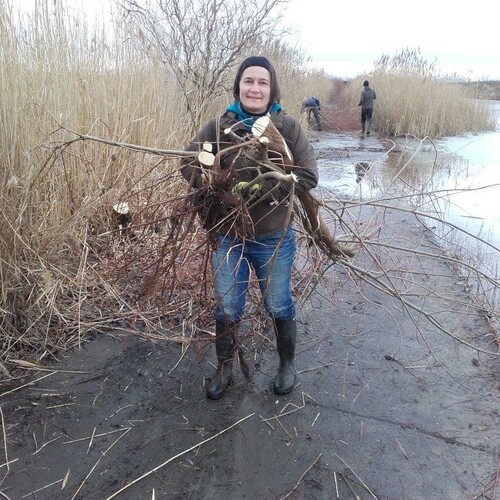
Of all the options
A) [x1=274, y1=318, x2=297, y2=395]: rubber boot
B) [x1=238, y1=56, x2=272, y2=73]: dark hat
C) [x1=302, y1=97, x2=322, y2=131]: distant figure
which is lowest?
[x1=274, y1=318, x2=297, y2=395]: rubber boot

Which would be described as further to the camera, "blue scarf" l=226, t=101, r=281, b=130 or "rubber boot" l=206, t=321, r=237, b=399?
"rubber boot" l=206, t=321, r=237, b=399

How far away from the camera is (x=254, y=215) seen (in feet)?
6.89

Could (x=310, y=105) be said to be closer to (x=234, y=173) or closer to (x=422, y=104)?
(x=422, y=104)

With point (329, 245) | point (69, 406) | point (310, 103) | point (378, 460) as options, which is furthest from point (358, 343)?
point (310, 103)

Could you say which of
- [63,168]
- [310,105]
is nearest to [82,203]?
[63,168]

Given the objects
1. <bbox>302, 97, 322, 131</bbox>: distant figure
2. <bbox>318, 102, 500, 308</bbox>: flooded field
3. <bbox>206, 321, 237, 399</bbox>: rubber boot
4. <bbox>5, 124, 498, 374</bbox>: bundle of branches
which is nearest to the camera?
<bbox>5, 124, 498, 374</bbox>: bundle of branches

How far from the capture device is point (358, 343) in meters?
2.97

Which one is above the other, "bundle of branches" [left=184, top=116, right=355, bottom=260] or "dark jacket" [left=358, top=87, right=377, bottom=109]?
"dark jacket" [left=358, top=87, right=377, bottom=109]

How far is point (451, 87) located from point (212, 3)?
11657mm

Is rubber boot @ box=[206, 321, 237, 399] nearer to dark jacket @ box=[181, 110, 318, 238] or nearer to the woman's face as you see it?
dark jacket @ box=[181, 110, 318, 238]

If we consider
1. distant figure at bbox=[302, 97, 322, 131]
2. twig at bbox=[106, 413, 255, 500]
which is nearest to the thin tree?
twig at bbox=[106, 413, 255, 500]

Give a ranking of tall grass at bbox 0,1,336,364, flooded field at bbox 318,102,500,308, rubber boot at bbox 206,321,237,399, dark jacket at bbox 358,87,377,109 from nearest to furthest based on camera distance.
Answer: rubber boot at bbox 206,321,237,399 < tall grass at bbox 0,1,336,364 < flooded field at bbox 318,102,500,308 < dark jacket at bbox 358,87,377,109

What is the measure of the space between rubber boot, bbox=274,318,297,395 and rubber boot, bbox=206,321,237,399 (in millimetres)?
259

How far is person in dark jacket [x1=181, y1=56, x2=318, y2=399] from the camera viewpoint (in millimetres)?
2010
